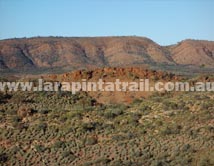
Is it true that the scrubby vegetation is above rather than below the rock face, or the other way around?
below

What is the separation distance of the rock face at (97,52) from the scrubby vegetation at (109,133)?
7738cm

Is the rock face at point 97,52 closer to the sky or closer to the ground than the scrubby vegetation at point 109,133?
closer to the sky

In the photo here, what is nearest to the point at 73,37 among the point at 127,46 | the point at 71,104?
the point at 127,46

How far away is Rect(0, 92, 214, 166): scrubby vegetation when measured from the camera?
19.9 metres

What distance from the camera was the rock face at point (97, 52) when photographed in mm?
109812

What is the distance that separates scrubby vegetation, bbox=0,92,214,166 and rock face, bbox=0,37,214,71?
77379 millimetres

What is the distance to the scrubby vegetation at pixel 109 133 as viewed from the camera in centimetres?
1988

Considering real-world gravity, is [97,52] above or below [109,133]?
above

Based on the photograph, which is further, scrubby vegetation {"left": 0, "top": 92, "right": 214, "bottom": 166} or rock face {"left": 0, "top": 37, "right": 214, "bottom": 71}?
rock face {"left": 0, "top": 37, "right": 214, "bottom": 71}

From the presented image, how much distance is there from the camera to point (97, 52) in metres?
118

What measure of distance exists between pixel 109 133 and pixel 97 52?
3780 inches

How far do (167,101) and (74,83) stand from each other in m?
12.1

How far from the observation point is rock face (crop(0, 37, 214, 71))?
360 ft

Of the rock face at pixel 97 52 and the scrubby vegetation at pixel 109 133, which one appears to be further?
the rock face at pixel 97 52
